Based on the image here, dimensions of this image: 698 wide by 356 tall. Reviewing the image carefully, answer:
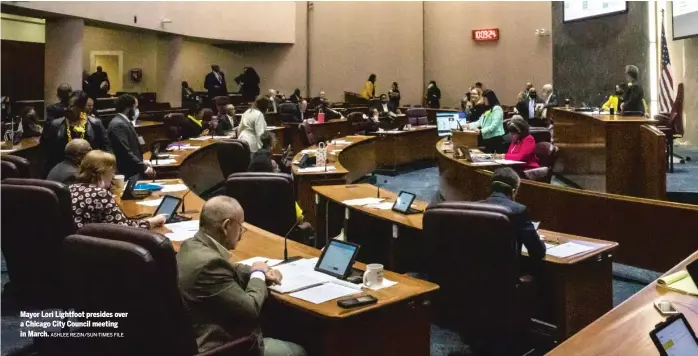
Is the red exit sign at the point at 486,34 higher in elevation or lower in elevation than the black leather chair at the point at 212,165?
higher

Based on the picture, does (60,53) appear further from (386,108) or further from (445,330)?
(445,330)

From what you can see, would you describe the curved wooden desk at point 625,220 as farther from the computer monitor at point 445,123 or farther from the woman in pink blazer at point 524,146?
the computer monitor at point 445,123

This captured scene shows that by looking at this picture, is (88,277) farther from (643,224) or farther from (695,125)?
(695,125)

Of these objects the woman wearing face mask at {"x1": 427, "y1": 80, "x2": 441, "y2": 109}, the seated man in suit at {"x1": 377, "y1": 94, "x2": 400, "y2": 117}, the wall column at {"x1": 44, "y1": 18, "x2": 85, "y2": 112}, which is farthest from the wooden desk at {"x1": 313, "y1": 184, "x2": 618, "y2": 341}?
the woman wearing face mask at {"x1": 427, "y1": 80, "x2": 441, "y2": 109}

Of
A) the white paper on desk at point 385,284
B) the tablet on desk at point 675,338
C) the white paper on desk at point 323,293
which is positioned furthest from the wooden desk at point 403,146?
the tablet on desk at point 675,338

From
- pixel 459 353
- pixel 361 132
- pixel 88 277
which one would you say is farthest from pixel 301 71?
pixel 88 277

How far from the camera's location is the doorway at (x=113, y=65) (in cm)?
1662

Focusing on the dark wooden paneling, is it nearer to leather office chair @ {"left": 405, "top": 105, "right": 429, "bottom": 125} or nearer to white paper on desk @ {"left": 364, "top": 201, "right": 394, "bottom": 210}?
leather office chair @ {"left": 405, "top": 105, "right": 429, "bottom": 125}

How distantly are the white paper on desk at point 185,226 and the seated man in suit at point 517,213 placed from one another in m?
1.69

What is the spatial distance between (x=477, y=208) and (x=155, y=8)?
432 inches

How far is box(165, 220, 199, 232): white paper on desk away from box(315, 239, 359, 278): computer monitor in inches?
41.8

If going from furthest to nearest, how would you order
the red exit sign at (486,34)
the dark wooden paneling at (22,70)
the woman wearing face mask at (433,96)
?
the woman wearing face mask at (433,96) < the red exit sign at (486,34) < the dark wooden paneling at (22,70)

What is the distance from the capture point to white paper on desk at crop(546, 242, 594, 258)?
3406 millimetres

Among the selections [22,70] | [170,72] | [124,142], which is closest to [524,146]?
[124,142]
